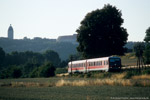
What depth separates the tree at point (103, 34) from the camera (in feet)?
196

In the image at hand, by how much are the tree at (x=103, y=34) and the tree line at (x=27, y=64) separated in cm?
886

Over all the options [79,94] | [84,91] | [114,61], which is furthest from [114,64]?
[79,94]

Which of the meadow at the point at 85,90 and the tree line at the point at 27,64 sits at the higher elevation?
the tree line at the point at 27,64

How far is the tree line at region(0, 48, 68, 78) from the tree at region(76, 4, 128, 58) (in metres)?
8.86

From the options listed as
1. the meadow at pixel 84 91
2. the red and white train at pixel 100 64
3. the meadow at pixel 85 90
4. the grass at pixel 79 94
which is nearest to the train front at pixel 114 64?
the red and white train at pixel 100 64

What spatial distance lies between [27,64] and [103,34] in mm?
36191

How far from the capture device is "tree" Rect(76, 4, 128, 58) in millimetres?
59656

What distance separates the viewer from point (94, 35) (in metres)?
60.2

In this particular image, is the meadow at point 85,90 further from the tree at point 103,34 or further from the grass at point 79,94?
the tree at point 103,34

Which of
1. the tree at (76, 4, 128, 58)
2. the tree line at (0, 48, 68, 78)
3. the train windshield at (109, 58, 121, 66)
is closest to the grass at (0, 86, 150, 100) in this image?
the train windshield at (109, 58, 121, 66)

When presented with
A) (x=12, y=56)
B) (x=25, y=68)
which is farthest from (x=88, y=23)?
(x=12, y=56)

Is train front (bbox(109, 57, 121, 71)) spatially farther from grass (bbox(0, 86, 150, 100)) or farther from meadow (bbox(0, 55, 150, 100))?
grass (bbox(0, 86, 150, 100))

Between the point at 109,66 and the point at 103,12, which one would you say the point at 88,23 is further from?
the point at 109,66

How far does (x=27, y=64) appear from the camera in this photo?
293 ft
